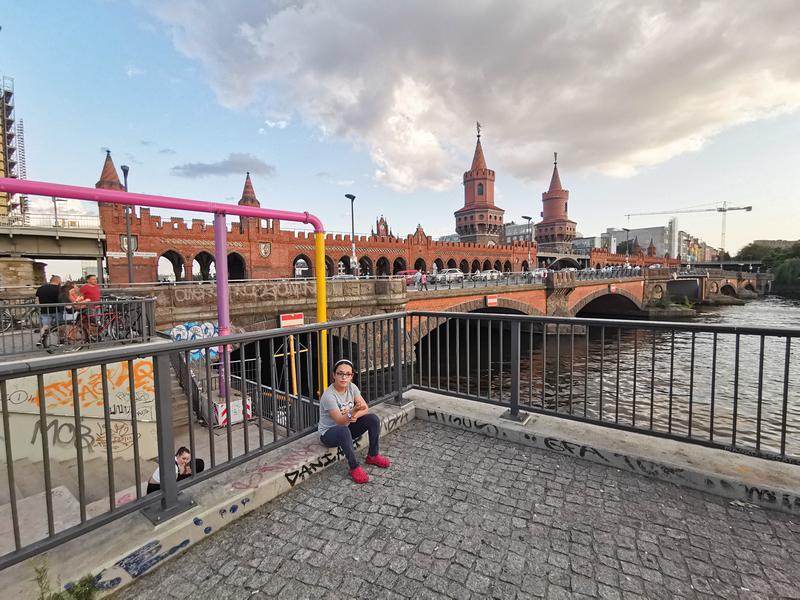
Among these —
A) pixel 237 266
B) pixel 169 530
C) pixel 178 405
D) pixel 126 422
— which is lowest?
pixel 178 405

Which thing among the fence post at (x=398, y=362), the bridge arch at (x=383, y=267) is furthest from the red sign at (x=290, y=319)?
the bridge arch at (x=383, y=267)

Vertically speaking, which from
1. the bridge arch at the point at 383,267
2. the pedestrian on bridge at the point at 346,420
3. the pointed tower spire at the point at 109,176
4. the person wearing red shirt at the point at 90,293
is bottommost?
the pedestrian on bridge at the point at 346,420

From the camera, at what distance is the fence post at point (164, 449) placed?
2410 mm

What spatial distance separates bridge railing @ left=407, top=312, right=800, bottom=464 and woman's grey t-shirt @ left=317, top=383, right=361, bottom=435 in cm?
73

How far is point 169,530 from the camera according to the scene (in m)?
2.29

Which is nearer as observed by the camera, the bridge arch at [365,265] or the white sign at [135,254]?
the white sign at [135,254]

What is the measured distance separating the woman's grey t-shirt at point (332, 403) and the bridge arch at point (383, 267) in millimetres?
42631

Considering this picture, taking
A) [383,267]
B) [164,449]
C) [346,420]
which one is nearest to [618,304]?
[383,267]

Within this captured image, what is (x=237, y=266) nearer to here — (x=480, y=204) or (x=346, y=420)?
(x=346, y=420)

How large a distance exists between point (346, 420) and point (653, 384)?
2708mm

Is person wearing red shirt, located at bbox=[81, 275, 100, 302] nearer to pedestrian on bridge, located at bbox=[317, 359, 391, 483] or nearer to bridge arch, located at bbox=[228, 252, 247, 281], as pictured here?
pedestrian on bridge, located at bbox=[317, 359, 391, 483]

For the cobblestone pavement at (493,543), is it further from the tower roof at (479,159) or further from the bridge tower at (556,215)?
the bridge tower at (556,215)

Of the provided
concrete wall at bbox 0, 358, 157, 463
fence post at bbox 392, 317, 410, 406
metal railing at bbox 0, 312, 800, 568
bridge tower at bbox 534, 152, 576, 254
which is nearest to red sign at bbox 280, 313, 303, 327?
metal railing at bbox 0, 312, 800, 568

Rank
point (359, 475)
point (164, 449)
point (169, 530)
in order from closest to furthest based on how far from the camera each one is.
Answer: point (169, 530) < point (164, 449) < point (359, 475)
